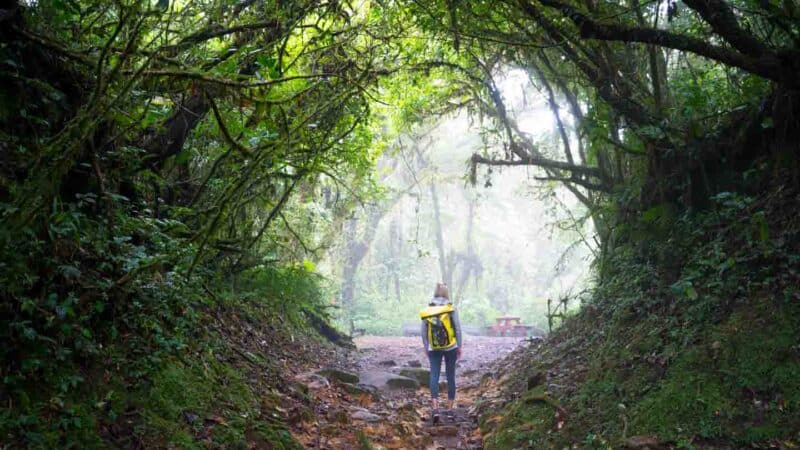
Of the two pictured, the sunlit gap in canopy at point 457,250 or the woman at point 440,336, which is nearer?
the woman at point 440,336

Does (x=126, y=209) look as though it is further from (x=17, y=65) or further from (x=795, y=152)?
(x=795, y=152)

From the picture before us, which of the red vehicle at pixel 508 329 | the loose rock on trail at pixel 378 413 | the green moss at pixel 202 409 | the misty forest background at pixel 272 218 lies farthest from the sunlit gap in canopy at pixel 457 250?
the green moss at pixel 202 409

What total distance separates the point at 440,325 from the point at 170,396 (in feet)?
16.9

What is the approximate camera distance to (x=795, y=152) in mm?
6656

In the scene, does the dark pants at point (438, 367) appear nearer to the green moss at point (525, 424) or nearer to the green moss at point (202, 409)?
the green moss at point (525, 424)

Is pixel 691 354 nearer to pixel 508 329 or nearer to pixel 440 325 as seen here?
pixel 440 325

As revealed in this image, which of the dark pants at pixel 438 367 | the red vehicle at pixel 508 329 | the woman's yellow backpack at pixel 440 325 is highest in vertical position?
the woman's yellow backpack at pixel 440 325

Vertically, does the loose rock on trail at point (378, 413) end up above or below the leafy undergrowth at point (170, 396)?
below

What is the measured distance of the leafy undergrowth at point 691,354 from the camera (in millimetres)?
4945

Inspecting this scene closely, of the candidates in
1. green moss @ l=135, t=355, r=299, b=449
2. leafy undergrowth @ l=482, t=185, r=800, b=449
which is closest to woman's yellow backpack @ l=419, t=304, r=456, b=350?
leafy undergrowth @ l=482, t=185, r=800, b=449

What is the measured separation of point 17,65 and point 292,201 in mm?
10133

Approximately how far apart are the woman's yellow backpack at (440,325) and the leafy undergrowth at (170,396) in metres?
2.28

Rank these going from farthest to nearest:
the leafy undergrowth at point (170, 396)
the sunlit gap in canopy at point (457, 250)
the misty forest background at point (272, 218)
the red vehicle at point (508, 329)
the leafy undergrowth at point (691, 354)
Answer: the sunlit gap in canopy at point (457, 250)
the red vehicle at point (508, 329)
the leafy undergrowth at point (691, 354)
the misty forest background at point (272, 218)
the leafy undergrowth at point (170, 396)

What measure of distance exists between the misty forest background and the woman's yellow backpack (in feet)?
4.96
